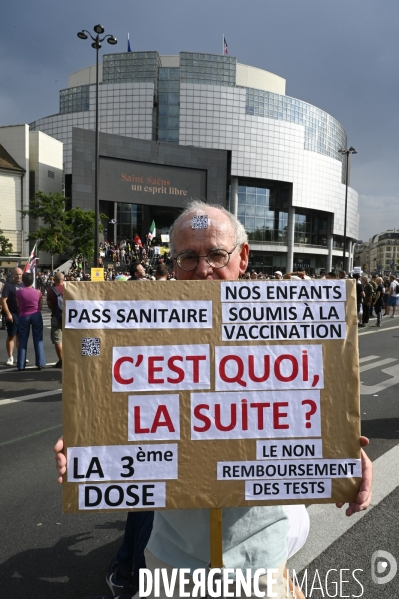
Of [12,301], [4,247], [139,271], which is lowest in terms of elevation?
[12,301]

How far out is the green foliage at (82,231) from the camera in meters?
38.1

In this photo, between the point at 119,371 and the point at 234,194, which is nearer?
the point at 119,371

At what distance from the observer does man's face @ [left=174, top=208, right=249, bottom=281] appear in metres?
1.84

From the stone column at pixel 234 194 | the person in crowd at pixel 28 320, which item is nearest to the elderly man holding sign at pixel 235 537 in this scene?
the person in crowd at pixel 28 320

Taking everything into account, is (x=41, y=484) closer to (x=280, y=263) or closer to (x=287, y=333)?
(x=287, y=333)

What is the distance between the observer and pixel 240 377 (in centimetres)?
148

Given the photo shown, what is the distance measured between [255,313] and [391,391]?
639cm

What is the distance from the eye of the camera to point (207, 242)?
6.07ft

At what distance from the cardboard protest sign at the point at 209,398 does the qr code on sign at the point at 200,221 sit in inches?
17.2

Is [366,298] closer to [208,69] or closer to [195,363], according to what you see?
[195,363]

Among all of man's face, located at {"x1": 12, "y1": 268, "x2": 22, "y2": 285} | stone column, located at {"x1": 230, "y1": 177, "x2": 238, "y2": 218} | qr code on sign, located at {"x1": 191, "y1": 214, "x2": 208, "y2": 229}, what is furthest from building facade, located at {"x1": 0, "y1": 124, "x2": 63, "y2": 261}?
qr code on sign, located at {"x1": 191, "y1": 214, "x2": 208, "y2": 229}

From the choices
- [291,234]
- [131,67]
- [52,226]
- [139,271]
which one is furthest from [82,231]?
[139,271]

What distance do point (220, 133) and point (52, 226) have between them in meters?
28.7

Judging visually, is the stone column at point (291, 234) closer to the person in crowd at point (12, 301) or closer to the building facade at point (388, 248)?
the person in crowd at point (12, 301)
